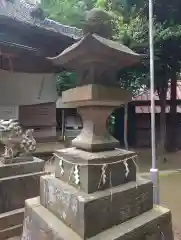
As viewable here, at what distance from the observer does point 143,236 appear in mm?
2574

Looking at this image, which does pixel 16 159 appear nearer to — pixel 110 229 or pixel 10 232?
pixel 10 232

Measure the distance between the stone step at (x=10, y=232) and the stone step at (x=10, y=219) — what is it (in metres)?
0.05

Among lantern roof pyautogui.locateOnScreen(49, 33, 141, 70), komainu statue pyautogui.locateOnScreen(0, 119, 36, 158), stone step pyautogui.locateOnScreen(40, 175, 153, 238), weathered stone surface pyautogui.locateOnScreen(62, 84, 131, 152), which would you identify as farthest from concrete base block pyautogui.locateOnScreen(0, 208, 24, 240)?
lantern roof pyautogui.locateOnScreen(49, 33, 141, 70)

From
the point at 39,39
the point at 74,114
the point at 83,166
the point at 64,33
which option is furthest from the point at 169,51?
the point at 83,166

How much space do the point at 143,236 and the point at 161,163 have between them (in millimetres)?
7602

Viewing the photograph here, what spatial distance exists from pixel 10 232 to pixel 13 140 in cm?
158

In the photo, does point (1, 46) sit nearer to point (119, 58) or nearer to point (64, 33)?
point (64, 33)

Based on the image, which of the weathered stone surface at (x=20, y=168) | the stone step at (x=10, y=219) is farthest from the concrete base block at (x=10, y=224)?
the weathered stone surface at (x=20, y=168)

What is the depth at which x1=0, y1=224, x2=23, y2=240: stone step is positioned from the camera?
398 cm

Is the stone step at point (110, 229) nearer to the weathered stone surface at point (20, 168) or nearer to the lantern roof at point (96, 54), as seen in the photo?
the weathered stone surface at point (20, 168)

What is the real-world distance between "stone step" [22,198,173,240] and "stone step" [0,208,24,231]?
1166 millimetres

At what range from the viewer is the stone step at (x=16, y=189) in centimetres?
417

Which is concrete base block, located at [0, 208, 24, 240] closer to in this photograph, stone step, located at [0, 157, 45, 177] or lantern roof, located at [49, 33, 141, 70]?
stone step, located at [0, 157, 45, 177]

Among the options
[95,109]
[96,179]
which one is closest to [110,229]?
[96,179]
